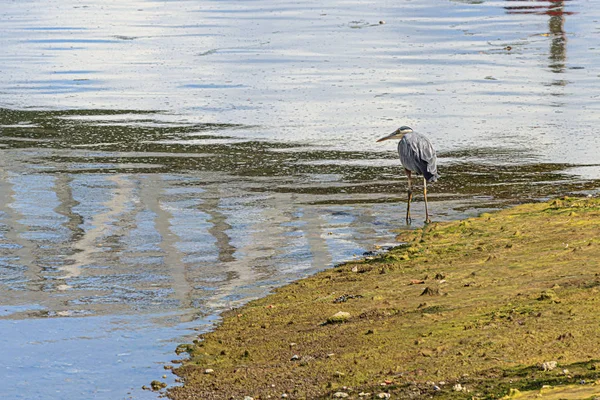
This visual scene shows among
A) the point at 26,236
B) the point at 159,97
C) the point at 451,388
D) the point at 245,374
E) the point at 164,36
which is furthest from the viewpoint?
the point at 164,36

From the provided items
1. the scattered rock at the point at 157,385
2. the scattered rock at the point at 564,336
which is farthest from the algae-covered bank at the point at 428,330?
the scattered rock at the point at 157,385

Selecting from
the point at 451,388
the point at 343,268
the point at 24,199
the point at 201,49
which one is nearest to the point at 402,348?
the point at 451,388

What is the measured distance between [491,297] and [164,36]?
22.1 metres

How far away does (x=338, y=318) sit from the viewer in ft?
27.9

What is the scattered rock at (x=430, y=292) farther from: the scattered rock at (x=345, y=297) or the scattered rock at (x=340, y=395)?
the scattered rock at (x=340, y=395)

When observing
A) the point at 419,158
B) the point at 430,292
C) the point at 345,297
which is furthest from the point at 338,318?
the point at 419,158

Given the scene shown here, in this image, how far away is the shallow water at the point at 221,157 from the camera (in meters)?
9.34

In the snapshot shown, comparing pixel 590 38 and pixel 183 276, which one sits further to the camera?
pixel 590 38

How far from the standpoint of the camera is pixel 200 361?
7.98m

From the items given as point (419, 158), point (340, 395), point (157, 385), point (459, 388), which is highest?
point (419, 158)

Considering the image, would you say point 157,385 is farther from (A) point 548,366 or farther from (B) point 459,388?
(A) point 548,366

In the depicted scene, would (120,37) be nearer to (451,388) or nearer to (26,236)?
(26,236)

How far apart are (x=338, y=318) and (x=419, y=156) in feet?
14.8

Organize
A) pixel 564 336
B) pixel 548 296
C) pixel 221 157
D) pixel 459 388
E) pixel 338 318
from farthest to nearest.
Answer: pixel 221 157, pixel 338 318, pixel 548 296, pixel 564 336, pixel 459 388
